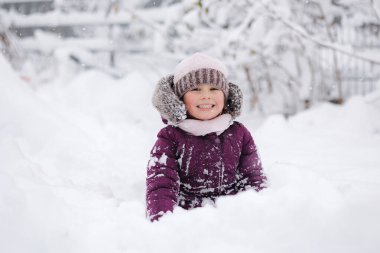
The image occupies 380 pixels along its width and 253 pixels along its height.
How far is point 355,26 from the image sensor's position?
512 centimetres

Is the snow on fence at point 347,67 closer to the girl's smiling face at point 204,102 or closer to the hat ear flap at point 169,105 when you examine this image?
the girl's smiling face at point 204,102

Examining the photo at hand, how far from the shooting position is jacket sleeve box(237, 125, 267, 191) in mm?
1952

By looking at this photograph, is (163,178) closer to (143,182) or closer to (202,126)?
(202,126)

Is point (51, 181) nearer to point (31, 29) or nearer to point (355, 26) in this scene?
point (355, 26)

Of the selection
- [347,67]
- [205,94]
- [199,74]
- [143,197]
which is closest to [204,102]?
[205,94]

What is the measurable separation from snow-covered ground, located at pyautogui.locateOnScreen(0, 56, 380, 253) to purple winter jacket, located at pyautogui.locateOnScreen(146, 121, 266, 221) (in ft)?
0.61

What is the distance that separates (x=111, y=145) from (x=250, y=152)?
210 centimetres

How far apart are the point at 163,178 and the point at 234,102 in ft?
1.92

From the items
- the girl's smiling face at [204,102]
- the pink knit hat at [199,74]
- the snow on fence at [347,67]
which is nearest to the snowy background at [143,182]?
the snow on fence at [347,67]

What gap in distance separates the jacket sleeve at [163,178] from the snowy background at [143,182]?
0.13 metres

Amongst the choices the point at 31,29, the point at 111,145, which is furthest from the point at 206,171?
the point at 31,29

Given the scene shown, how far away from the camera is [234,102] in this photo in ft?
6.74

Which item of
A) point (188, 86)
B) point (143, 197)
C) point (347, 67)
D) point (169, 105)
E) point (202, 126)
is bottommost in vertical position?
point (143, 197)

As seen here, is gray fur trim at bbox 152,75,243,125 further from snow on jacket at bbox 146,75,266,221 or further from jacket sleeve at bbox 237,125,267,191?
jacket sleeve at bbox 237,125,267,191
